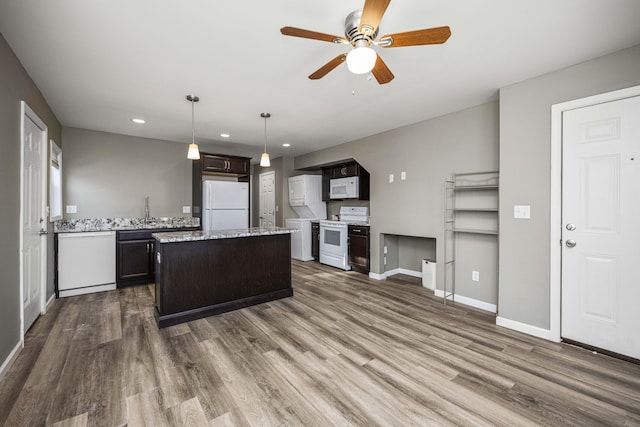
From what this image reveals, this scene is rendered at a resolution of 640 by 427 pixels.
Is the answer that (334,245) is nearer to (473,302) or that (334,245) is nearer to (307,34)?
(473,302)

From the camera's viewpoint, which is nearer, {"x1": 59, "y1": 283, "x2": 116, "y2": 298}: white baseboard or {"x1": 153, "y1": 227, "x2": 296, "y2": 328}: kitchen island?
{"x1": 153, "y1": 227, "x2": 296, "y2": 328}: kitchen island

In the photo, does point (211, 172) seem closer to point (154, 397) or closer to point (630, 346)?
point (154, 397)

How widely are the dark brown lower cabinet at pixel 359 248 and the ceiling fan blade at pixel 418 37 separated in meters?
3.39

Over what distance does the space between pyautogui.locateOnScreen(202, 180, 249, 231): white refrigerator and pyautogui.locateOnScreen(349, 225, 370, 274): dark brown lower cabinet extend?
78.1 inches

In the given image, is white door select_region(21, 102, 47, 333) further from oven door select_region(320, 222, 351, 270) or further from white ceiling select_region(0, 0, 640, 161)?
oven door select_region(320, 222, 351, 270)

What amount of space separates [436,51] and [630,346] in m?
2.77

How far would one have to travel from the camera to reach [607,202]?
227 cm

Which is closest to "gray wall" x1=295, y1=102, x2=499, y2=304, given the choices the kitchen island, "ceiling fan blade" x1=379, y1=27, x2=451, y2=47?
the kitchen island

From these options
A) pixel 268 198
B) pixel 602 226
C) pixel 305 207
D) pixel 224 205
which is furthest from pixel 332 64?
pixel 268 198

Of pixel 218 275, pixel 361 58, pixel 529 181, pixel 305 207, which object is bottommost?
pixel 218 275

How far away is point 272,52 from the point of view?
86.5 inches

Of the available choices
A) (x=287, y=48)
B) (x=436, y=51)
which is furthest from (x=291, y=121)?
(x=436, y=51)

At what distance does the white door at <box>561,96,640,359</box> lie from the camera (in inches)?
85.3

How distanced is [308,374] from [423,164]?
10.2 feet
